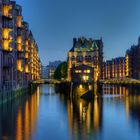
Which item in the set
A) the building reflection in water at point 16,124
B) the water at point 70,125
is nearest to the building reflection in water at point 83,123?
the water at point 70,125

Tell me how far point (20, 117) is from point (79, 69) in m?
94.0

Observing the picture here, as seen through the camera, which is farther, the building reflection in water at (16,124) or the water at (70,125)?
the water at (70,125)

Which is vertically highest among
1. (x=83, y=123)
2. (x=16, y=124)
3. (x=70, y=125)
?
(x=16, y=124)

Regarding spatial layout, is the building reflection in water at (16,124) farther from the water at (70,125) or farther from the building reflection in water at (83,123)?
the building reflection in water at (83,123)

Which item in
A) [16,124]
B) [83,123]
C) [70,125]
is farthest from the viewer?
[83,123]

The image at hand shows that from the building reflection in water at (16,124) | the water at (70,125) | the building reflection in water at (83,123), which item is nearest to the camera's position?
the building reflection in water at (16,124)

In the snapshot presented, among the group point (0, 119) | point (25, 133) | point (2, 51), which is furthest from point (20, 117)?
point (2, 51)

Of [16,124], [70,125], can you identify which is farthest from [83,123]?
[16,124]

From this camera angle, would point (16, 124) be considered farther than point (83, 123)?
No

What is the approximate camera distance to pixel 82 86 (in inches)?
4806

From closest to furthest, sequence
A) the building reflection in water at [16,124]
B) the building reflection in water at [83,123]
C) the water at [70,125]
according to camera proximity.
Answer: the building reflection in water at [16,124] < the water at [70,125] < the building reflection in water at [83,123]

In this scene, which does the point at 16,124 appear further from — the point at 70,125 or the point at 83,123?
the point at 83,123

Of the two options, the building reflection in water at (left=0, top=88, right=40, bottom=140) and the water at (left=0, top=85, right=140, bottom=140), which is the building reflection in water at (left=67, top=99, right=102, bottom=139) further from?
the building reflection in water at (left=0, top=88, right=40, bottom=140)

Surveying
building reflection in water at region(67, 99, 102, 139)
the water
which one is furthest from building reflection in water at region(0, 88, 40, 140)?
building reflection in water at region(67, 99, 102, 139)
